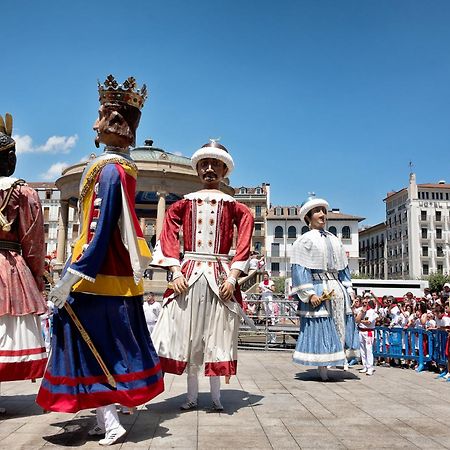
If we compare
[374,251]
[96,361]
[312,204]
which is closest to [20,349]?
[96,361]

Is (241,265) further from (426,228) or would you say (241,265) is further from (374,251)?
(374,251)

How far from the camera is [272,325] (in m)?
13.5

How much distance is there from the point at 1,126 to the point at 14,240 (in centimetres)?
122

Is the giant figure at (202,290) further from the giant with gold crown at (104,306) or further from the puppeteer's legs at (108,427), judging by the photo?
the puppeteer's legs at (108,427)

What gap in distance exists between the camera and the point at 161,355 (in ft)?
15.6

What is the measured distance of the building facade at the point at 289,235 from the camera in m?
84.9

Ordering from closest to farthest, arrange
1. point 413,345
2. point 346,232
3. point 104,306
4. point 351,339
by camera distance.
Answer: point 104,306
point 351,339
point 413,345
point 346,232

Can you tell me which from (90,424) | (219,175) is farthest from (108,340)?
(219,175)

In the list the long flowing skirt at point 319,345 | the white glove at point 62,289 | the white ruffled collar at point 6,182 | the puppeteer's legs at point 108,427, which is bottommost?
the puppeteer's legs at point 108,427

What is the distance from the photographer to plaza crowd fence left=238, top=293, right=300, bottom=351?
12.8m

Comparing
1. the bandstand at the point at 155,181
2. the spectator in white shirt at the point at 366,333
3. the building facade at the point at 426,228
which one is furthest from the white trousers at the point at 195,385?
the building facade at the point at 426,228

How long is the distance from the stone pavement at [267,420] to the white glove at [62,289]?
3.25 feet

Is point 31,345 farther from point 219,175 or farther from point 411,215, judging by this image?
point 411,215

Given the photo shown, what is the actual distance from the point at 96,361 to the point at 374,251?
3815 inches
